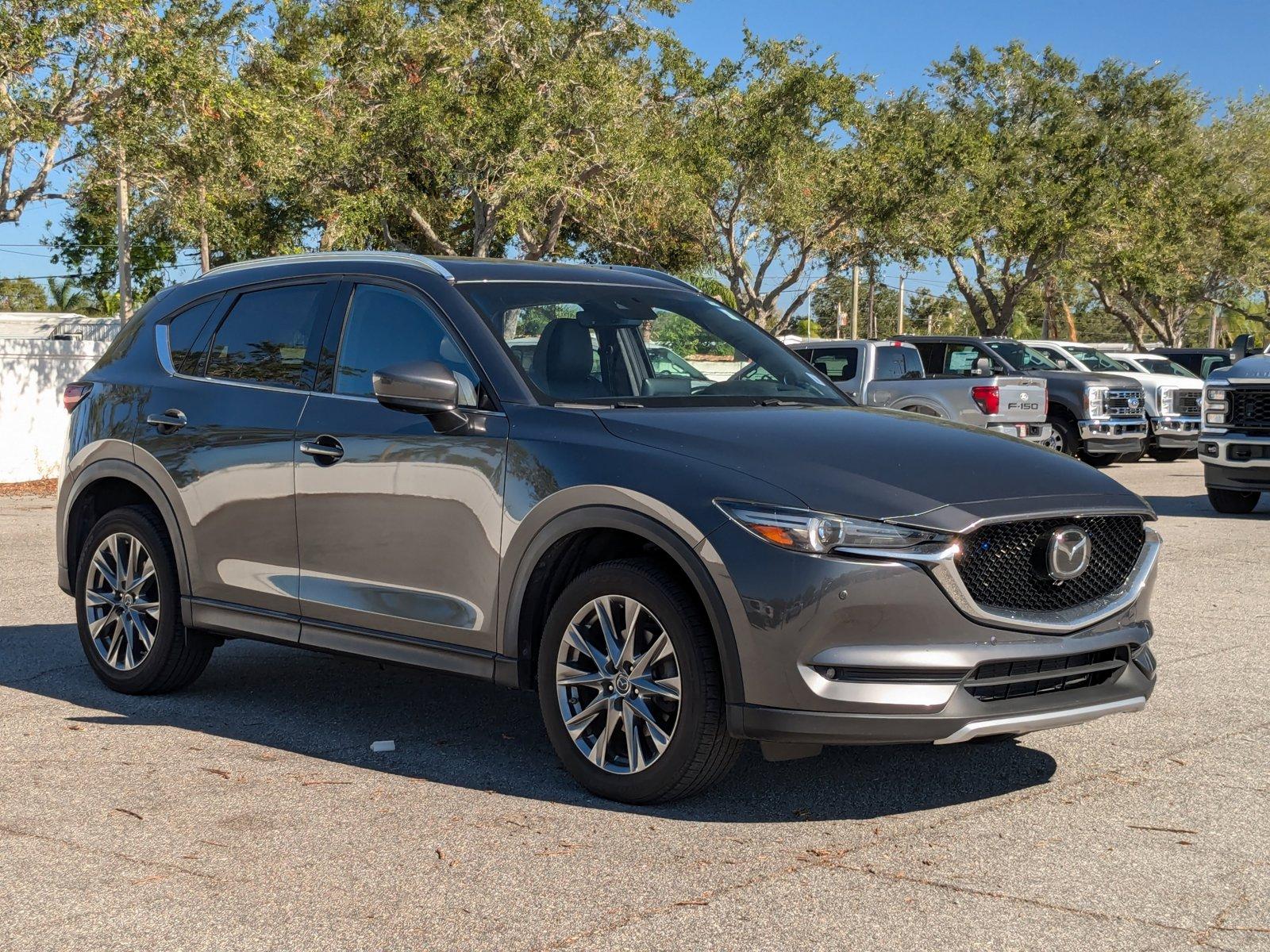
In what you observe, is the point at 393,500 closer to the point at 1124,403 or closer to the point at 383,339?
the point at 383,339

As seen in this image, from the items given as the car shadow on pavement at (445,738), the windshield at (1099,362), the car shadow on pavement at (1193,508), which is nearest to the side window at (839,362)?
the car shadow on pavement at (1193,508)

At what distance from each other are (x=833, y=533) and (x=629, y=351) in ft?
5.37

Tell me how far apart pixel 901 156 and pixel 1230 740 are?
32.0m

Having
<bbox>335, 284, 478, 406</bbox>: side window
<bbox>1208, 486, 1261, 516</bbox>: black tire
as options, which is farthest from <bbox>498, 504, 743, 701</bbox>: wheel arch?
<bbox>1208, 486, 1261, 516</bbox>: black tire

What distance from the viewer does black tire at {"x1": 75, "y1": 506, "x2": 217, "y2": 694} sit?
6.65m

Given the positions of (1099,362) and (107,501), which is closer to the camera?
(107,501)

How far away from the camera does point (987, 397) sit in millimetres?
20141

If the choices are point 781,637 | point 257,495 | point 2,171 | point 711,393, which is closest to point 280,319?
point 257,495

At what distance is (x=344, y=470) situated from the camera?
5.84m

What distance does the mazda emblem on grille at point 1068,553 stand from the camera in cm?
479

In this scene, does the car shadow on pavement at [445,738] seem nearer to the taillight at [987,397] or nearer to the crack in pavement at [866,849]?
Result: the crack in pavement at [866,849]

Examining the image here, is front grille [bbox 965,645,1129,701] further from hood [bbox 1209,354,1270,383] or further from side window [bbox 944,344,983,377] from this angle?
side window [bbox 944,344,983,377]

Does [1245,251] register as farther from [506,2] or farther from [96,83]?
[96,83]

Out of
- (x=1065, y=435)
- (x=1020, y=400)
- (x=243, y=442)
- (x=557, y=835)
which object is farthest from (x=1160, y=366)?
(x=557, y=835)
